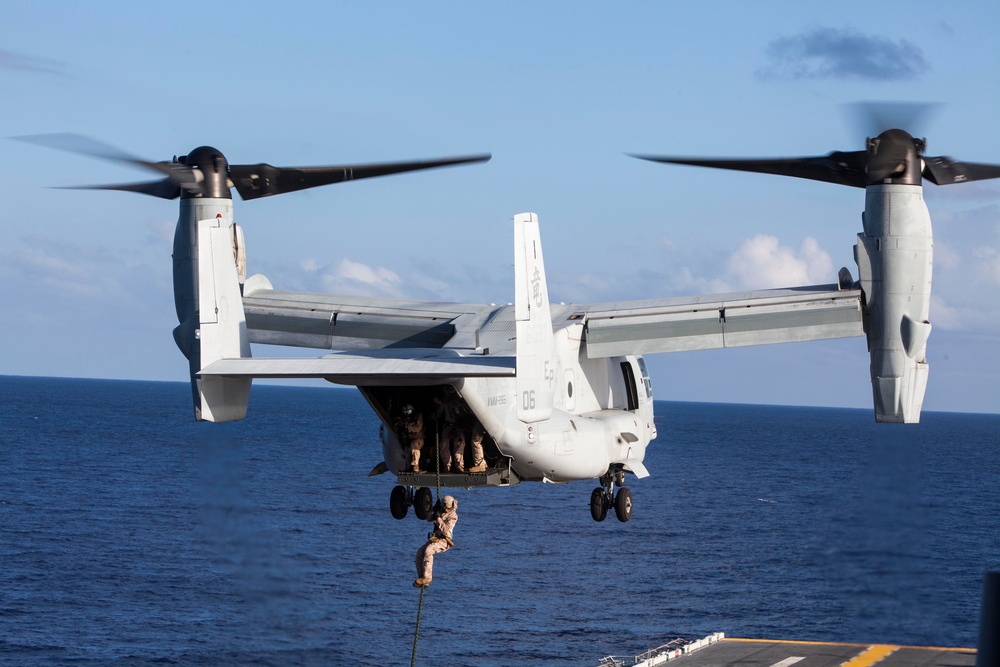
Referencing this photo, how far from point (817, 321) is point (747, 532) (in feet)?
259

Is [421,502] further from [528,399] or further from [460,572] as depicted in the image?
[460,572]

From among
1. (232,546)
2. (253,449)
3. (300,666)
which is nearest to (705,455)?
(253,449)

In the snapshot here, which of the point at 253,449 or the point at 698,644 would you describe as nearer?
the point at 698,644

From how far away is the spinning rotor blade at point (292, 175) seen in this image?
21.8m

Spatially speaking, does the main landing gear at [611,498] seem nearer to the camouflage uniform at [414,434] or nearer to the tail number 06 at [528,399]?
the tail number 06 at [528,399]

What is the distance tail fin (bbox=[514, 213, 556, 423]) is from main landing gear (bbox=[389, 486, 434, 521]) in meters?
3.82

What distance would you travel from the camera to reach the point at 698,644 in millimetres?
62656

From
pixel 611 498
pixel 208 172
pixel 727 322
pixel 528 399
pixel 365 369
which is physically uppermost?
pixel 208 172

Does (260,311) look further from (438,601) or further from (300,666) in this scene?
(438,601)

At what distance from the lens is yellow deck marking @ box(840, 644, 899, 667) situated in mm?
59812

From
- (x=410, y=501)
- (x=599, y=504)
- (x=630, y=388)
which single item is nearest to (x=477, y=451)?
(x=410, y=501)

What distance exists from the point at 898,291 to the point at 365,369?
31.5 feet

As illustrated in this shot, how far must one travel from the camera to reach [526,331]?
17703 mm

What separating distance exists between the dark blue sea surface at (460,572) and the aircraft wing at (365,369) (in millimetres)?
10249
